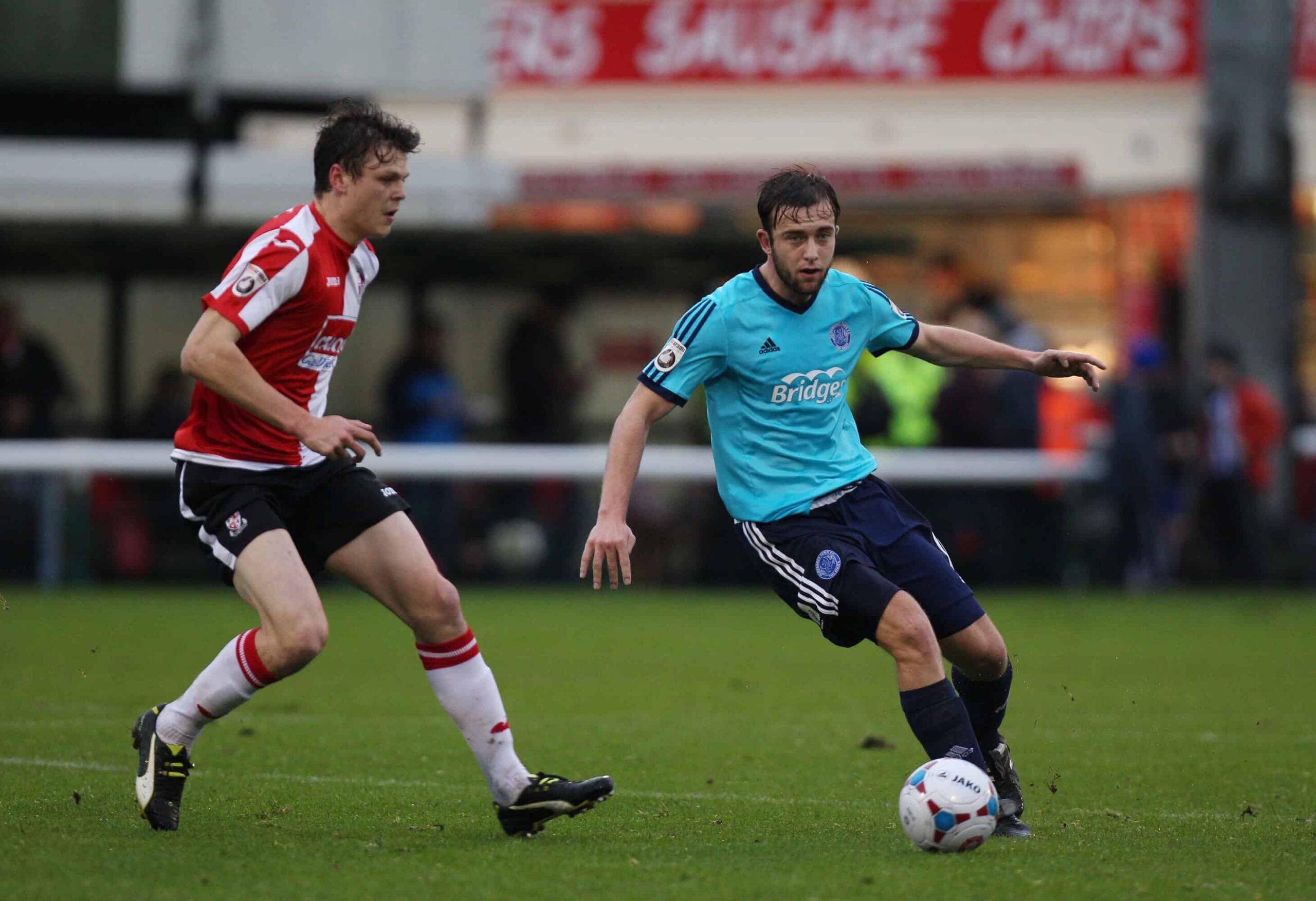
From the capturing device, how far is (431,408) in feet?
53.6

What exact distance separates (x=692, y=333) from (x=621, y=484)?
53 centimetres

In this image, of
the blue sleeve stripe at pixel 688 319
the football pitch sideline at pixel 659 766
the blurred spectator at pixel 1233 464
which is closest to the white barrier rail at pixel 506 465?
the blurred spectator at pixel 1233 464

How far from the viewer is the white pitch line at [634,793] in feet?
21.2

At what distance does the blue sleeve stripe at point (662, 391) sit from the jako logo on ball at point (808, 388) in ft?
1.03

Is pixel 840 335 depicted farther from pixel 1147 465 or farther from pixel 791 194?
pixel 1147 465

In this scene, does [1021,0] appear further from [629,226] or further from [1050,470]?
[1050,470]

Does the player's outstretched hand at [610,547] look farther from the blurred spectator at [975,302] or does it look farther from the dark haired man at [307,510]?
the blurred spectator at [975,302]

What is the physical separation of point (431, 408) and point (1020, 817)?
414 inches

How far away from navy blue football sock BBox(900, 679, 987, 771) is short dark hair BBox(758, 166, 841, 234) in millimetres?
1435

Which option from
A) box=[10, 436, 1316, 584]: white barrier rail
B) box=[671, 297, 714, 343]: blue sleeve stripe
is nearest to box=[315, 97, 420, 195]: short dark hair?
box=[671, 297, 714, 343]: blue sleeve stripe

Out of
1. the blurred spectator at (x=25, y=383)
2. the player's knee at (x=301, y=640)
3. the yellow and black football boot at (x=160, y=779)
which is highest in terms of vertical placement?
the player's knee at (x=301, y=640)

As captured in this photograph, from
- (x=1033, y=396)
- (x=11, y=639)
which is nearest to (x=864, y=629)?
(x=11, y=639)

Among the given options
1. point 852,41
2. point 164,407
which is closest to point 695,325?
point 164,407

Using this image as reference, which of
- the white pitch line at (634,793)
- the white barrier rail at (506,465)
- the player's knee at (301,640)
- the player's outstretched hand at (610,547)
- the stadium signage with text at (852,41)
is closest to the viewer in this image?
the player's outstretched hand at (610,547)
